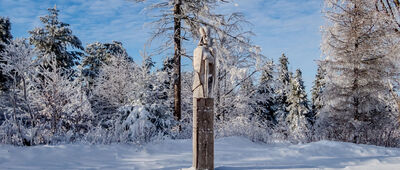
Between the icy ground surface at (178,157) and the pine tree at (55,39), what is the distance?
17318mm

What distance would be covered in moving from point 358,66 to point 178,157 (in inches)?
370

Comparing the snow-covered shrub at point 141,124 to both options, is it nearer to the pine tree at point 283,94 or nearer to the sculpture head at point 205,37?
the sculpture head at point 205,37

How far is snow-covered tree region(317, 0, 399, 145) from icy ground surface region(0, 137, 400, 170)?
5.09 metres

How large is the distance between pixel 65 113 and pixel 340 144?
8.56 metres

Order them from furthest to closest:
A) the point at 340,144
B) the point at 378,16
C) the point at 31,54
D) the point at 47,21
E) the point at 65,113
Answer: the point at 47,21
the point at 378,16
the point at 65,113
the point at 31,54
the point at 340,144

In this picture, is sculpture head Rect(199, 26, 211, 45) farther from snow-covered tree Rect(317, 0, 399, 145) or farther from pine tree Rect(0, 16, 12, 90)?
pine tree Rect(0, 16, 12, 90)

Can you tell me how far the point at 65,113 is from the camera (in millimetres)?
9203

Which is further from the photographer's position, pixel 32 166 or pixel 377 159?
→ pixel 377 159

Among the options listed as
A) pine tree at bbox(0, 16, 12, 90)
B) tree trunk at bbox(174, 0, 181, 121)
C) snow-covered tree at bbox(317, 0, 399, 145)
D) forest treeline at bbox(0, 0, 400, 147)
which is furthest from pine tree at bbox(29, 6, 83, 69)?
snow-covered tree at bbox(317, 0, 399, 145)

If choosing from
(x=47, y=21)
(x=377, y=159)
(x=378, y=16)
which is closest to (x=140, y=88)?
(x=377, y=159)

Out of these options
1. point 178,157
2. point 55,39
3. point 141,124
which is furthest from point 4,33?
point 178,157

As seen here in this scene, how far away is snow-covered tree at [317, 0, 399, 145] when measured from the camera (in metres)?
11.5

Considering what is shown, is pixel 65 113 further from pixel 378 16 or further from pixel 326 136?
pixel 378 16

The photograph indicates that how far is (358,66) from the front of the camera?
11.6 m
